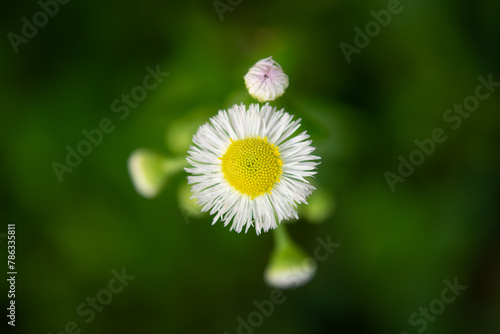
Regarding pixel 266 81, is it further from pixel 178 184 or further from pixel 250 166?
pixel 178 184

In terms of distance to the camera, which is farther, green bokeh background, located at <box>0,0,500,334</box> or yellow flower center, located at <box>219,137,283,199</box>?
green bokeh background, located at <box>0,0,500,334</box>

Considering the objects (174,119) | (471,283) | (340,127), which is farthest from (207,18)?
(471,283)

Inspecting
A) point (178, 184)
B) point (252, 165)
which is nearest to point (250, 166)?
point (252, 165)

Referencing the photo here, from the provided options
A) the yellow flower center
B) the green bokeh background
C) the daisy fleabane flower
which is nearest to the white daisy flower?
the daisy fleabane flower

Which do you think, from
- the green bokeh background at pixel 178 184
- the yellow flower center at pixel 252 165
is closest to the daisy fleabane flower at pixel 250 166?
the yellow flower center at pixel 252 165

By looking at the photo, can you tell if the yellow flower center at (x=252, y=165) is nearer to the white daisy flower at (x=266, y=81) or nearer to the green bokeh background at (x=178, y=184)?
the white daisy flower at (x=266, y=81)

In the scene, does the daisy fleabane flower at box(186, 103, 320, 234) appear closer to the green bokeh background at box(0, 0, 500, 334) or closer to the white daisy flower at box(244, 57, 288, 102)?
the white daisy flower at box(244, 57, 288, 102)
